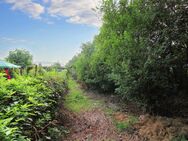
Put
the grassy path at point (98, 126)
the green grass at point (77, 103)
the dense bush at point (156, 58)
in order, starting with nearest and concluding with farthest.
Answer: the grassy path at point (98, 126) < the dense bush at point (156, 58) < the green grass at point (77, 103)

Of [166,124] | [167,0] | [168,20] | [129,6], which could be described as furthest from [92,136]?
[129,6]

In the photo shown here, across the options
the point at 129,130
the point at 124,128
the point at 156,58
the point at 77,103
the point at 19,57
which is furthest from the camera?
the point at 19,57

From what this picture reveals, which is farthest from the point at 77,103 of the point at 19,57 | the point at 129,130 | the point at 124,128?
the point at 19,57

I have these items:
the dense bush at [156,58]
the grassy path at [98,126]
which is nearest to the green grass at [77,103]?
the grassy path at [98,126]

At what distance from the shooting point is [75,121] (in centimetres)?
913

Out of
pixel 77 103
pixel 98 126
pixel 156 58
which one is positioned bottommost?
pixel 98 126

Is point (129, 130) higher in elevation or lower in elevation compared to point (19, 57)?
lower

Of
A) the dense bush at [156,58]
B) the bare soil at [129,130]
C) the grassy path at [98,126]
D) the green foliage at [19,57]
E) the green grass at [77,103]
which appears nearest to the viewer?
the bare soil at [129,130]

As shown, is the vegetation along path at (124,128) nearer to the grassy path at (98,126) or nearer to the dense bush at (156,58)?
the grassy path at (98,126)

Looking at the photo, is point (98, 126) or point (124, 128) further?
point (98, 126)

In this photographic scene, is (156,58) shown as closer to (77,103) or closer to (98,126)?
(98,126)

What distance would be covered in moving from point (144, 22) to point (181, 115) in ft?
12.8

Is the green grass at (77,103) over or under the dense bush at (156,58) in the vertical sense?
under

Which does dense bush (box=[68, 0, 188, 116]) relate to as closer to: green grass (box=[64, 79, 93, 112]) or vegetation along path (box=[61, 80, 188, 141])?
vegetation along path (box=[61, 80, 188, 141])
